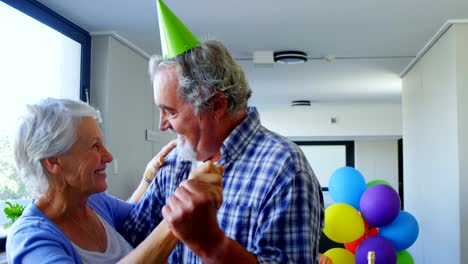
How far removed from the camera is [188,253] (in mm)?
1155

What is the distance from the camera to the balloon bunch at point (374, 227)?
3.09m

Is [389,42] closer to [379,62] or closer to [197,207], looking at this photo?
[379,62]

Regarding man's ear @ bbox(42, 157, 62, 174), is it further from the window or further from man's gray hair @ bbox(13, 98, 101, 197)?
the window

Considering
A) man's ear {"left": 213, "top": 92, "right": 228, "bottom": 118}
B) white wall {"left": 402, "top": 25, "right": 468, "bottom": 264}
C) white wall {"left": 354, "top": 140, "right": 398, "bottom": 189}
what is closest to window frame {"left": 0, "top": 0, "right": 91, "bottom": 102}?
man's ear {"left": 213, "top": 92, "right": 228, "bottom": 118}

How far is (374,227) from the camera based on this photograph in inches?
129

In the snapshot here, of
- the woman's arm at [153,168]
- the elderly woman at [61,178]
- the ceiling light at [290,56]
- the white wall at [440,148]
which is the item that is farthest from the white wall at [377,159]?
the elderly woman at [61,178]

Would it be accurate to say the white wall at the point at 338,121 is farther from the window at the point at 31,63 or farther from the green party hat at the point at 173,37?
the green party hat at the point at 173,37

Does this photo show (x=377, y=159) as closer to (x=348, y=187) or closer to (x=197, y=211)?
(x=348, y=187)

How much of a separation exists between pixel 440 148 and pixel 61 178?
9.11 ft

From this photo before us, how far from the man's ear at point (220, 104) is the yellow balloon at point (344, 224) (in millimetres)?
2133

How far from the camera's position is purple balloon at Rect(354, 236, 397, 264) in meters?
3.01

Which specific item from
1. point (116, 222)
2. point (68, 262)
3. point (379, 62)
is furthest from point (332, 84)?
point (68, 262)

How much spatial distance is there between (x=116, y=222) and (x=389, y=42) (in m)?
2.71

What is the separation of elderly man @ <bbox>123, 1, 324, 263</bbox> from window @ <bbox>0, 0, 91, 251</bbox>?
1088 mm
